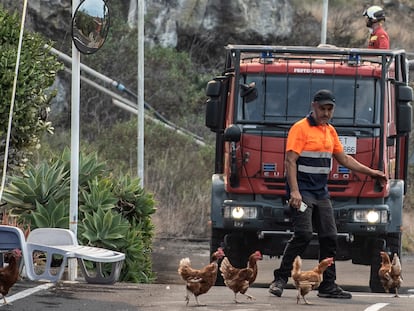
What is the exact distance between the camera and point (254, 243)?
1642 centimetres

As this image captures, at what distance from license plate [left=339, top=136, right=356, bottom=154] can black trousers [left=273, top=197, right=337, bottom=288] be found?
280cm

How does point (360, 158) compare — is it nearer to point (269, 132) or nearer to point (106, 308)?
point (269, 132)

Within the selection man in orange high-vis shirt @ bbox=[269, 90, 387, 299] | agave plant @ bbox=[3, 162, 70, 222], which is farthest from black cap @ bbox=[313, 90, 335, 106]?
agave plant @ bbox=[3, 162, 70, 222]

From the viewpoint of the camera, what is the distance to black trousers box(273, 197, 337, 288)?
12.7 m

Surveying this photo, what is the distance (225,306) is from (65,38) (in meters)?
25.5

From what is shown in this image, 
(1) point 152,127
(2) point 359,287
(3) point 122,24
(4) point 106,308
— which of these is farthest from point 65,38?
(4) point 106,308

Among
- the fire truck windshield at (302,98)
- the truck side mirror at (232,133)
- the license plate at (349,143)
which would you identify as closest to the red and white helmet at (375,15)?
the fire truck windshield at (302,98)

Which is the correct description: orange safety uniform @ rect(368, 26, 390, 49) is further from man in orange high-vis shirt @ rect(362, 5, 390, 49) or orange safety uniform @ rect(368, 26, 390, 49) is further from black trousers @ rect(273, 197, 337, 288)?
black trousers @ rect(273, 197, 337, 288)

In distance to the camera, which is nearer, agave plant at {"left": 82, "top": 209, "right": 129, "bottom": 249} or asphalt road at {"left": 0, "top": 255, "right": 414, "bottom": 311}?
asphalt road at {"left": 0, "top": 255, "right": 414, "bottom": 311}

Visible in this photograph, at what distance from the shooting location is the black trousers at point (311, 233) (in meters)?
12.7

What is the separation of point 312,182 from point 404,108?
3.37m

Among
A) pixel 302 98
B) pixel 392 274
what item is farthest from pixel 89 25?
pixel 392 274

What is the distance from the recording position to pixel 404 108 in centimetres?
1576

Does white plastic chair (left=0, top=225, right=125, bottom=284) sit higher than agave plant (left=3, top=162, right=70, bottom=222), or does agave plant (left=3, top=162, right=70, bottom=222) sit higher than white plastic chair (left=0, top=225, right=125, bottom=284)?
agave plant (left=3, top=162, right=70, bottom=222)
